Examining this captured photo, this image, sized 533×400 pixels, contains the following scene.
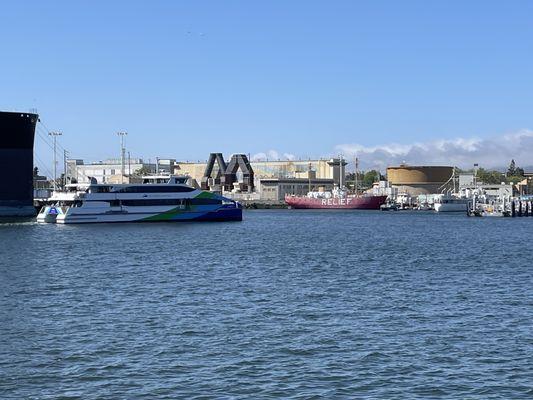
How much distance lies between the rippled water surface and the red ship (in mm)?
136511

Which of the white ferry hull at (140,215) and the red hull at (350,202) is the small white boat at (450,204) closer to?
the red hull at (350,202)

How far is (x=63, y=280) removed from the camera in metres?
38.8

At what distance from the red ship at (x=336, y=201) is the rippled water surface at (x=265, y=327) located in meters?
137

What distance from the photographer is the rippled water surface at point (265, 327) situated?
19.3 metres

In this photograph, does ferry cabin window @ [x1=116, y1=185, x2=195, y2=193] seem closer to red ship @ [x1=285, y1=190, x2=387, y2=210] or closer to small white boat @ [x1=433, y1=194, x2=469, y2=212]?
small white boat @ [x1=433, y1=194, x2=469, y2=212]

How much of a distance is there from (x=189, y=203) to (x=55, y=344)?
73900 millimetres

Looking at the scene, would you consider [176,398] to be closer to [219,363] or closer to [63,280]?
[219,363]

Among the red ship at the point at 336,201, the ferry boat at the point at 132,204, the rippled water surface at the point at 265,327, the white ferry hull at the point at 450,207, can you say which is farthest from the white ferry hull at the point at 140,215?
the red ship at the point at 336,201

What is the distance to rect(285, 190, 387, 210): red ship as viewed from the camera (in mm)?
187000

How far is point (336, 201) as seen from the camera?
189375mm

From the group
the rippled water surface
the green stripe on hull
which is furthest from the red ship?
the rippled water surface

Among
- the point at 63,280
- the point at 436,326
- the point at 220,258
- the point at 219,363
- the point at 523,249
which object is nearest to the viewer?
the point at 219,363

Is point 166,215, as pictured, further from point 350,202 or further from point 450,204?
point 350,202

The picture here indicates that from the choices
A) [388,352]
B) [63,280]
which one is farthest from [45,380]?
[63,280]
